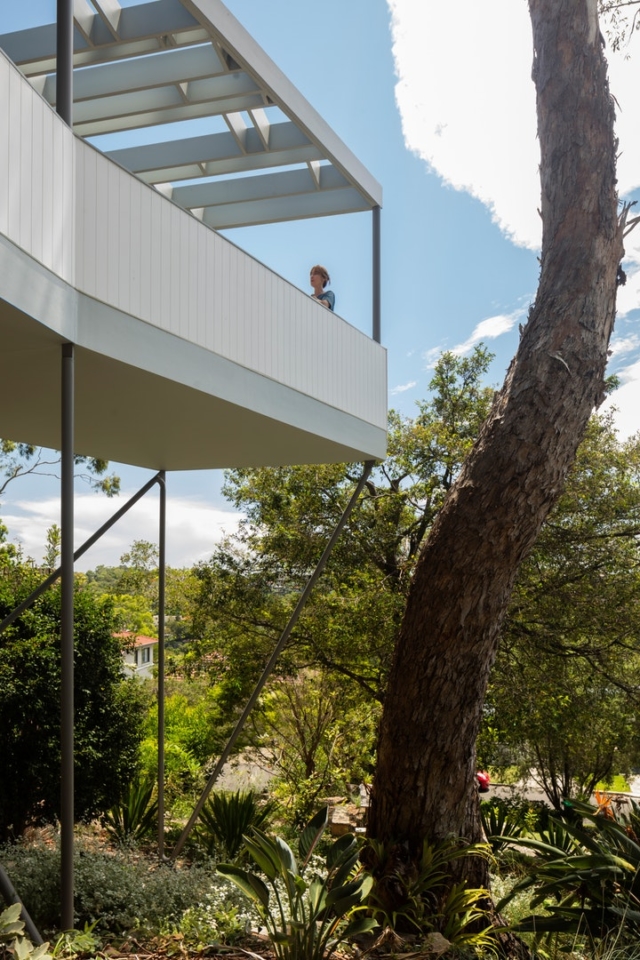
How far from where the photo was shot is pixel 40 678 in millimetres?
7223

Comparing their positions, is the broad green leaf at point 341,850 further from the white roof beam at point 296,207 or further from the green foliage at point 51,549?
the green foliage at point 51,549

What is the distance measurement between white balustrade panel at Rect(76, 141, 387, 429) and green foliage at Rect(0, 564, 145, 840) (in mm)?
3359

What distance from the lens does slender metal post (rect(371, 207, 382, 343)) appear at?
7.39m

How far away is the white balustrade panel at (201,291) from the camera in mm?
4340

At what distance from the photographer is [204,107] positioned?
7.45m

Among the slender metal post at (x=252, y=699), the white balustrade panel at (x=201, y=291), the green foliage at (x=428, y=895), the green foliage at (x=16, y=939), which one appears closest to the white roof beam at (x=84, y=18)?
the white balustrade panel at (x=201, y=291)

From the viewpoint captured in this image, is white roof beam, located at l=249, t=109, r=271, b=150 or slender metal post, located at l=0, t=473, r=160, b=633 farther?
white roof beam, located at l=249, t=109, r=271, b=150

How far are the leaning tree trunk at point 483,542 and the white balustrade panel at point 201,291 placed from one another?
4.81 feet

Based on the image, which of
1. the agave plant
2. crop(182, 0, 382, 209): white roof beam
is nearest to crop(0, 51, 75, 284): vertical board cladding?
crop(182, 0, 382, 209): white roof beam

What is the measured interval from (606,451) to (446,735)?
26.3 feet

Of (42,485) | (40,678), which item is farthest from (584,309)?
(42,485)

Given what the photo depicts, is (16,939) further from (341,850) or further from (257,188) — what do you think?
(257,188)

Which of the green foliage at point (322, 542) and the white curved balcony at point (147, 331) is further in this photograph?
the green foliage at point (322, 542)

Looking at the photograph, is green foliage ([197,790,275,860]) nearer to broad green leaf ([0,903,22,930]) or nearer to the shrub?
the shrub
